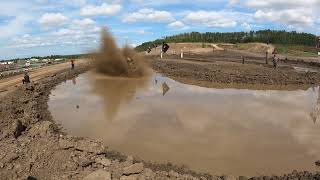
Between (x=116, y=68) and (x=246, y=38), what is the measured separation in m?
71.5

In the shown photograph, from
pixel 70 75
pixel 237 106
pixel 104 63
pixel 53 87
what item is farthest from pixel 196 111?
pixel 70 75

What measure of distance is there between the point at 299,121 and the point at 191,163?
7175mm

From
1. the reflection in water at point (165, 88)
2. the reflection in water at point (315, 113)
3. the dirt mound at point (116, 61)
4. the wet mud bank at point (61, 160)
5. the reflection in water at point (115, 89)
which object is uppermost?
the dirt mound at point (116, 61)

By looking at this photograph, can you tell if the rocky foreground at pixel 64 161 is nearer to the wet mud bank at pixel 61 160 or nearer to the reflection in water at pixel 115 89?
the wet mud bank at pixel 61 160

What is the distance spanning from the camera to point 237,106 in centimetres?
2120

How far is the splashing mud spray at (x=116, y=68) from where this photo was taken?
31.2 meters

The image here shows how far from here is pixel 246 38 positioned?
103 metres

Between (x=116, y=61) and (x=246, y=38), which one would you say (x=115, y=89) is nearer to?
(x=116, y=61)

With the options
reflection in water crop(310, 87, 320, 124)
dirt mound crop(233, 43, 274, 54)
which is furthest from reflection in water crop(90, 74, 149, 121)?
dirt mound crop(233, 43, 274, 54)

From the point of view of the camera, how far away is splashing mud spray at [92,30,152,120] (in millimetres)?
31219

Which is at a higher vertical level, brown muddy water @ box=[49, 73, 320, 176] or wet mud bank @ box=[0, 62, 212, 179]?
wet mud bank @ box=[0, 62, 212, 179]

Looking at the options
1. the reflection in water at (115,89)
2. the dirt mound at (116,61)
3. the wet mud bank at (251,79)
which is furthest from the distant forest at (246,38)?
the reflection in water at (115,89)

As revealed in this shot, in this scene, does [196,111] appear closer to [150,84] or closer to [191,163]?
[191,163]

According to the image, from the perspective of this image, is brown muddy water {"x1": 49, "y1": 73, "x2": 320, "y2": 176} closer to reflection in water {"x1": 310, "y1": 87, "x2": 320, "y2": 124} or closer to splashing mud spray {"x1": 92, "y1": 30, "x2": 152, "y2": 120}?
reflection in water {"x1": 310, "y1": 87, "x2": 320, "y2": 124}
